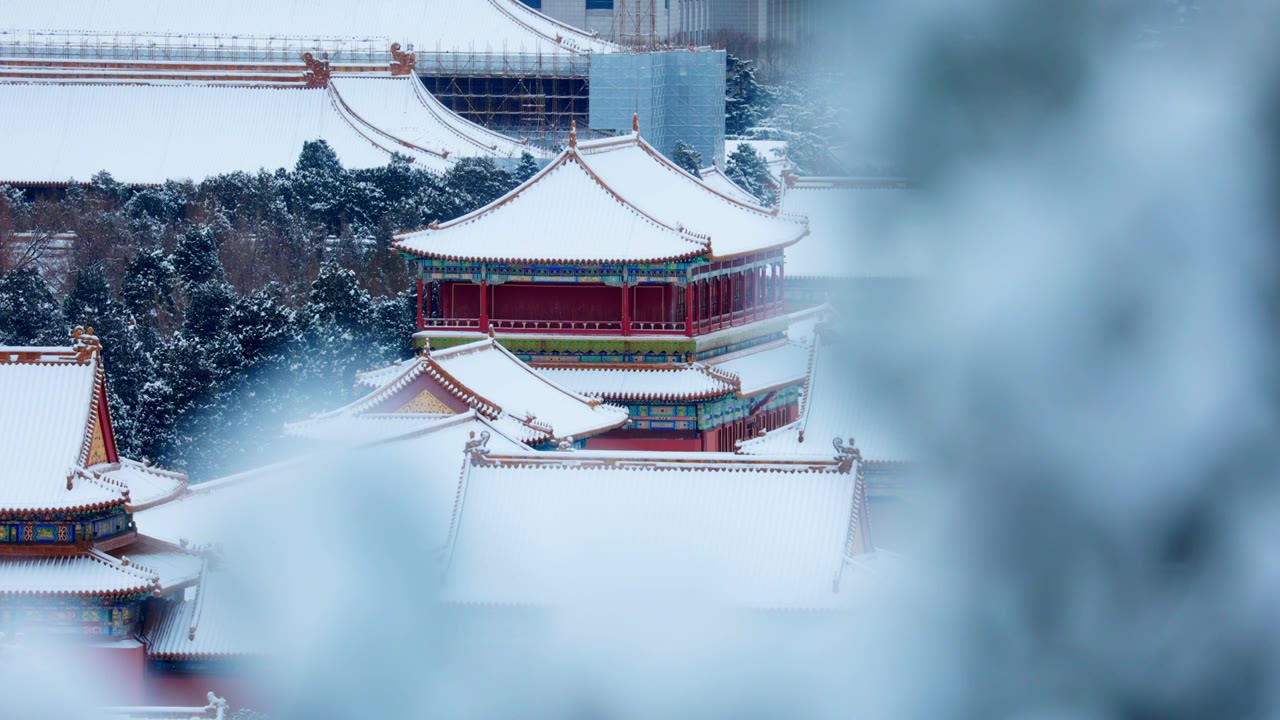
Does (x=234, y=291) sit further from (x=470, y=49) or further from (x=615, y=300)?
(x=470, y=49)

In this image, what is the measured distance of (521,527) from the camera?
59.3 ft

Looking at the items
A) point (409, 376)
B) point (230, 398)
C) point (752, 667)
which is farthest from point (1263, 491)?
point (230, 398)

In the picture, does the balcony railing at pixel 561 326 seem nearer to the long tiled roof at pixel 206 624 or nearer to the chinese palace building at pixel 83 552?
the chinese palace building at pixel 83 552

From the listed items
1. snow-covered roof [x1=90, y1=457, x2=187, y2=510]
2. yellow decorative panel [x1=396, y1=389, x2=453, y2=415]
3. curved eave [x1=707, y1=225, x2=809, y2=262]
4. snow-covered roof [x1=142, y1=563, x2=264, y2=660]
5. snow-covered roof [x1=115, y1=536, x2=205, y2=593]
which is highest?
curved eave [x1=707, y1=225, x2=809, y2=262]

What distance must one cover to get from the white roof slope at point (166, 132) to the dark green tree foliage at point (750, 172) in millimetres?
9405

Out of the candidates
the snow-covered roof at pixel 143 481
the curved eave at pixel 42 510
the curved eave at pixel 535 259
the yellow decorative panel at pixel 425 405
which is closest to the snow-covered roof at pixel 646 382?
the curved eave at pixel 535 259

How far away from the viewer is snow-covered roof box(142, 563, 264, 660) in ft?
58.5

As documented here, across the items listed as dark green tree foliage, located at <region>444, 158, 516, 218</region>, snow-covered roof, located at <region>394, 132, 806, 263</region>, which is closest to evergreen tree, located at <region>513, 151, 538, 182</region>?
dark green tree foliage, located at <region>444, 158, 516, 218</region>

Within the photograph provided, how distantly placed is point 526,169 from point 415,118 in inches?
363

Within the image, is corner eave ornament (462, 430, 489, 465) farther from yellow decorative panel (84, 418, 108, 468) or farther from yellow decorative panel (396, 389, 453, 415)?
yellow decorative panel (396, 389, 453, 415)

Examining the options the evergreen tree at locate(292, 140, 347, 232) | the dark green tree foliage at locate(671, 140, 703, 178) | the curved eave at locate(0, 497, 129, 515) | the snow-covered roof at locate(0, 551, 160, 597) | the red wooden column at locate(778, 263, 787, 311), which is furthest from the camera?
the dark green tree foliage at locate(671, 140, 703, 178)

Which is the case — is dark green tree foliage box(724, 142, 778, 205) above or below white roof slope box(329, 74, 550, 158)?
below

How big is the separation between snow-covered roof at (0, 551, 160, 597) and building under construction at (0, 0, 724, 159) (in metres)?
41.3

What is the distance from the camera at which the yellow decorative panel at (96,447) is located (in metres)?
19.4
